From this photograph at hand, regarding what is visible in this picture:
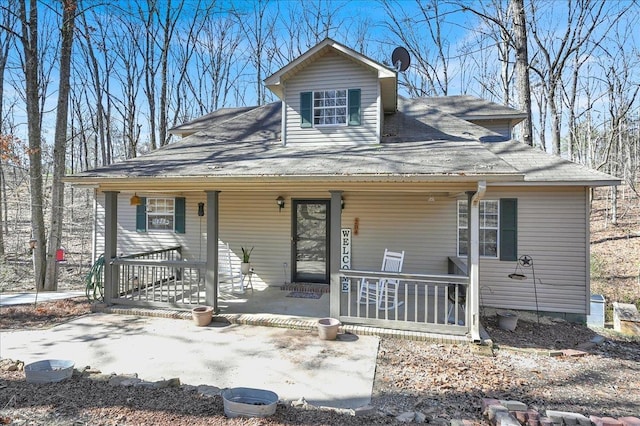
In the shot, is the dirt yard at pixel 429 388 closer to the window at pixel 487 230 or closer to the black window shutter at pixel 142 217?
the window at pixel 487 230

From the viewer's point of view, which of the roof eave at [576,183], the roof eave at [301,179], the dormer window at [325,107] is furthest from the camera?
the dormer window at [325,107]

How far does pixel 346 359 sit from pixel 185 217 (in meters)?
5.98

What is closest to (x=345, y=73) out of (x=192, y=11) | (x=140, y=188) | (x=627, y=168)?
(x=140, y=188)

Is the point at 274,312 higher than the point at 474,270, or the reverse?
the point at 474,270

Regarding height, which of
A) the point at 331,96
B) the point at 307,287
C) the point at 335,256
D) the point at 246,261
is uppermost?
the point at 331,96

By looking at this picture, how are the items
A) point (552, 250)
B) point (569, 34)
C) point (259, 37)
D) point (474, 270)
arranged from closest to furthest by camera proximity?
point (474, 270) < point (552, 250) < point (569, 34) < point (259, 37)

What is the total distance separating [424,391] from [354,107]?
558 centimetres

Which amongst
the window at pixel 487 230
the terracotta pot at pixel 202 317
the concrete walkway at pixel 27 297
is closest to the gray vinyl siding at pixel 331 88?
the window at pixel 487 230

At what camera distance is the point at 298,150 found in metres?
7.59

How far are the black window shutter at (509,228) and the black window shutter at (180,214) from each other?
7.17 m

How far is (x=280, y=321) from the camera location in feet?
19.6

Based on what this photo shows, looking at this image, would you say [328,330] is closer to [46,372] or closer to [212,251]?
[212,251]

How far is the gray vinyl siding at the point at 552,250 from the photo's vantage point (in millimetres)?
7164

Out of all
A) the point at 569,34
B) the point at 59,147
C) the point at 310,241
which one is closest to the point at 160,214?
the point at 59,147
